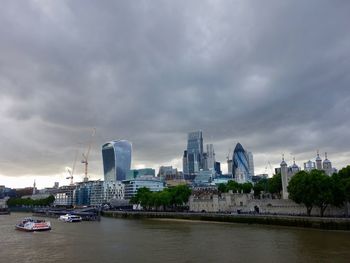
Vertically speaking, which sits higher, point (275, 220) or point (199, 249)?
point (275, 220)

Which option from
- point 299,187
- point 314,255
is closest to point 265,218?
point 299,187

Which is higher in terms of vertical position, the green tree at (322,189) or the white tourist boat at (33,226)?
the green tree at (322,189)

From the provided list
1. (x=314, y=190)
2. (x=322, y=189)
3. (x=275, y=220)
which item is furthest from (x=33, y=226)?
(x=322, y=189)

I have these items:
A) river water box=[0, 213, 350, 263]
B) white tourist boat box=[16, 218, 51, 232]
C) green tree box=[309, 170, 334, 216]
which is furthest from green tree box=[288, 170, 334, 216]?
white tourist boat box=[16, 218, 51, 232]

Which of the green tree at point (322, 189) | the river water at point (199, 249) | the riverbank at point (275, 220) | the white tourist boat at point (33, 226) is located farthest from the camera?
the white tourist boat at point (33, 226)

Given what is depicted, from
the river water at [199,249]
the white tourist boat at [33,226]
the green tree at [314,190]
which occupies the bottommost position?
the river water at [199,249]

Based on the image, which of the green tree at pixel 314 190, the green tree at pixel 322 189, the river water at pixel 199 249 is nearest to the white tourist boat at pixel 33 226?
the river water at pixel 199 249

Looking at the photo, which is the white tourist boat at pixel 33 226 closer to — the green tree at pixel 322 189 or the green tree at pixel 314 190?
the green tree at pixel 314 190

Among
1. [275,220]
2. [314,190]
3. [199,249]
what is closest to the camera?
[199,249]

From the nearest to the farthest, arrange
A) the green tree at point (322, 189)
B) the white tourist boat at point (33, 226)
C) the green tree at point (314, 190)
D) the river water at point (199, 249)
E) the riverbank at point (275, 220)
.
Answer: the river water at point (199, 249), the riverbank at point (275, 220), the green tree at point (322, 189), the green tree at point (314, 190), the white tourist boat at point (33, 226)

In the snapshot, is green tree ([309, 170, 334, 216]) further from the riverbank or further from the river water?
the river water

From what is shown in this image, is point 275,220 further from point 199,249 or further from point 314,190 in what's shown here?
point 199,249

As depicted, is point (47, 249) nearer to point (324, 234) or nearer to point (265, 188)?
point (324, 234)

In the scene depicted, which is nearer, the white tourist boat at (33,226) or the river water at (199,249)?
the river water at (199,249)
